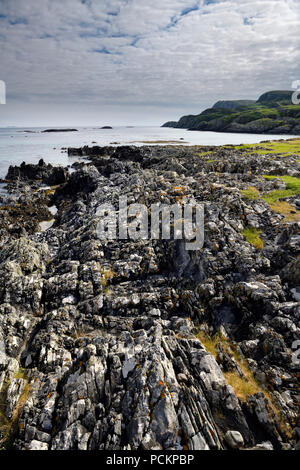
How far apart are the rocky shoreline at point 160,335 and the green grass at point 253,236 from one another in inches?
3.1

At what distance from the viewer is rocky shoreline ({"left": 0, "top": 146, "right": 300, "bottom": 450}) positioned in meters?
9.12

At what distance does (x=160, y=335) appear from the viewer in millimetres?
12609

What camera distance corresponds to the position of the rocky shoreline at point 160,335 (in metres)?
9.12

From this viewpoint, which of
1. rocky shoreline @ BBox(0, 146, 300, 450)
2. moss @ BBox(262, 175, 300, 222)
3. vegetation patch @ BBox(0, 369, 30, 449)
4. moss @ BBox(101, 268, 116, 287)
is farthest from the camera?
moss @ BBox(262, 175, 300, 222)

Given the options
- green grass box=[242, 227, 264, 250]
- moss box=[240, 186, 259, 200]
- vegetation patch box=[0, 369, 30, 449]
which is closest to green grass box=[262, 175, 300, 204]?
moss box=[240, 186, 259, 200]

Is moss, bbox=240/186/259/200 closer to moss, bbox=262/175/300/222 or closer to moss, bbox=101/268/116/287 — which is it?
moss, bbox=262/175/300/222

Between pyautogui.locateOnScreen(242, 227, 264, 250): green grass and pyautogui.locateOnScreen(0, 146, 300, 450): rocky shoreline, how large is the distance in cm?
8

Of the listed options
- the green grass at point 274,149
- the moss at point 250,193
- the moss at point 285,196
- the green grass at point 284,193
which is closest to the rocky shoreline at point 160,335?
the moss at point 285,196

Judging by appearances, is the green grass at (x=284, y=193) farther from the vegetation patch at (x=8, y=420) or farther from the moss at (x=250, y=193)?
the vegetation patch at (x=8, y=420)

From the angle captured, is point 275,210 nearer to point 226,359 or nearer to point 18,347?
point 226,359

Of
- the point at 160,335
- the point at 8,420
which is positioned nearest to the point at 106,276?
the point at 160,335

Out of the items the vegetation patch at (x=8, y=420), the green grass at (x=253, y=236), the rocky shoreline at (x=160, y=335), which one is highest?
the green grass at (x=253, y=236)

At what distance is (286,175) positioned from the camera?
33.8 meters
